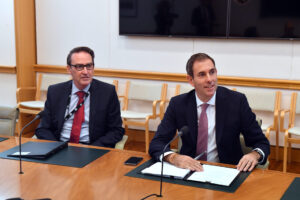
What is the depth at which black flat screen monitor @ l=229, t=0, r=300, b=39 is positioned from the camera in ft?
16.0

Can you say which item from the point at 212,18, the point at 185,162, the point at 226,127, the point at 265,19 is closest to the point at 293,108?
the point at 265,19

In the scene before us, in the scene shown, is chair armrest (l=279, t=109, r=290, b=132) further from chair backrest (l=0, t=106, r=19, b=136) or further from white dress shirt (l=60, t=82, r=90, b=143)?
chair backrest (l=0, t=106, r=19, b=136)

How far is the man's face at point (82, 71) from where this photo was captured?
11.1ft

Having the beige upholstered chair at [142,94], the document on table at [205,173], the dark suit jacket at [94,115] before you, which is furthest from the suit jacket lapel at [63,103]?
the beige upholstered chair at [142,94]

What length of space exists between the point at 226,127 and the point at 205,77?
350 mm

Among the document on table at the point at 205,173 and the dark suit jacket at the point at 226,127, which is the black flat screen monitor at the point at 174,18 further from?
the document on table at the point at 205,173

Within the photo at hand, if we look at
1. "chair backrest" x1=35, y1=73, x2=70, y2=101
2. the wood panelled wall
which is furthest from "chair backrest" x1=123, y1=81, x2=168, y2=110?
"chair backrest" x1=35, y1=73, x2=70, y2=101

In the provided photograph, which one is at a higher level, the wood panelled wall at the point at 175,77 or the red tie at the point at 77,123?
the wood panelled wall at the point at 175,77

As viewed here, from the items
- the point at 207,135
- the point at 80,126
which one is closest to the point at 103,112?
the point at 80,126

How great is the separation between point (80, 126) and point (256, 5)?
9.15 feet

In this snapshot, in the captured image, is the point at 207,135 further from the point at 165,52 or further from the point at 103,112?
the point at 165,52

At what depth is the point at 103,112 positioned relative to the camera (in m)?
3.41

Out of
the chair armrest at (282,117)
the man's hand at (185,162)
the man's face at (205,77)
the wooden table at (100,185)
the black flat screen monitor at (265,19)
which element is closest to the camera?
the wooden table at (100,185)

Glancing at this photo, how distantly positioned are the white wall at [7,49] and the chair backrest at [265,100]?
349cm
